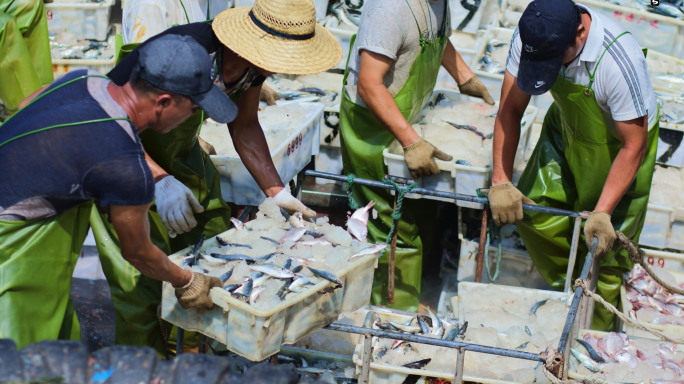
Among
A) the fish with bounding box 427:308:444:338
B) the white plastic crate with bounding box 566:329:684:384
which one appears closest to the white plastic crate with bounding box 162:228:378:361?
the fish with bounding box 427:308:444:338

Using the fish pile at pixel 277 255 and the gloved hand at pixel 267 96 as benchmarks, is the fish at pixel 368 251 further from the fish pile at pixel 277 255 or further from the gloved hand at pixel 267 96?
the gloved hand at pixel 267 96

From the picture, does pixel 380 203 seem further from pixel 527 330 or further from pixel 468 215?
pixel 527 330

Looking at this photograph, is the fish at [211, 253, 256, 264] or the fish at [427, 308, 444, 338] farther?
the fish at [427, 308, 444, 338]

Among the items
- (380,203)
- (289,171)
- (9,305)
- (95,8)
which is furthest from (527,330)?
(95,8)

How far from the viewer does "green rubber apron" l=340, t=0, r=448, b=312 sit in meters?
4.55

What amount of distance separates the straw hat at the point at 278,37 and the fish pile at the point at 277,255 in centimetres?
79

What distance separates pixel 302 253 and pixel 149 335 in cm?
113

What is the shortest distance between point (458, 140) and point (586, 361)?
1.80 meters

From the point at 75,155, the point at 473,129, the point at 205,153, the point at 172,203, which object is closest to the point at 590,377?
the point at 473,129

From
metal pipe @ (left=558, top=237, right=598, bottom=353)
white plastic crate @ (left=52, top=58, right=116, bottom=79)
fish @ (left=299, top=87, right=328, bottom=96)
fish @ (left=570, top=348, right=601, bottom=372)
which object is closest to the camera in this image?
metal pipe @ (left=558, top=237, right=598, bottom=353)

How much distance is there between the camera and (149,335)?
3535 mm

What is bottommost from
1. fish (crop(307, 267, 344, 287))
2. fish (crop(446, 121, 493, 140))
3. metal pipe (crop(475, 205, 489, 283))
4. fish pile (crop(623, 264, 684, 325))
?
fish pile (crop(623, 264, 684, 325))

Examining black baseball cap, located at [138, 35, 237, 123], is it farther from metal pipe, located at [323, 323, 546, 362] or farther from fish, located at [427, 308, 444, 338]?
fish, located at [427, 308, 444, 338]

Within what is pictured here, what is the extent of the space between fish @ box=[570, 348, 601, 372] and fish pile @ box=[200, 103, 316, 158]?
228 cm
